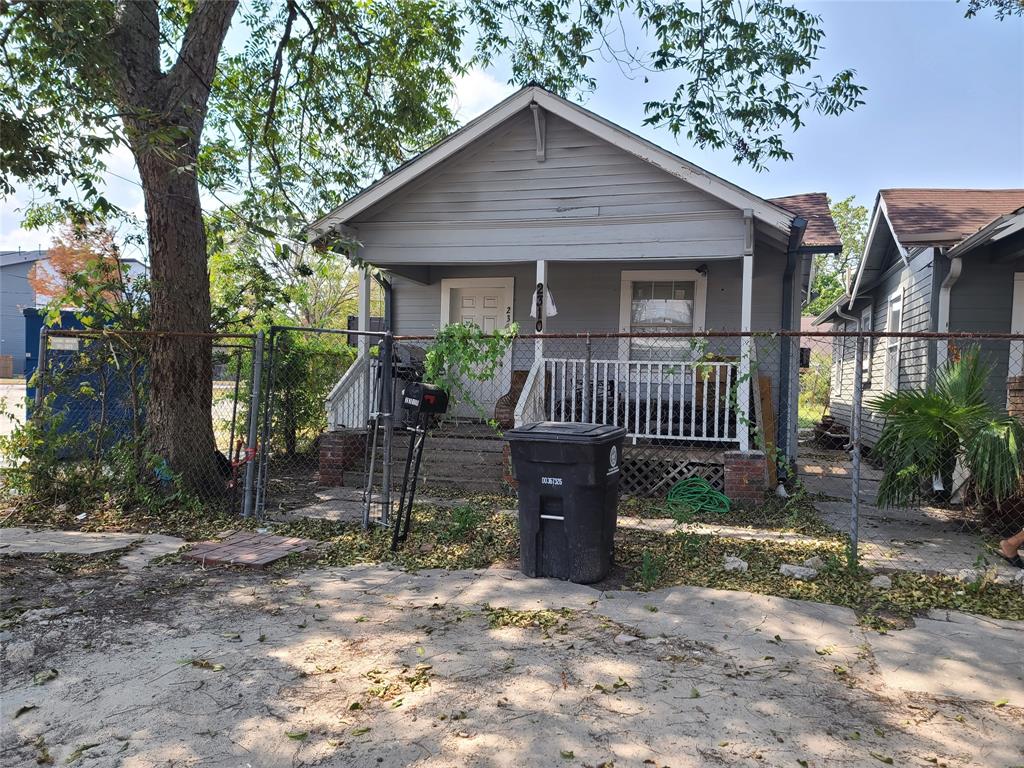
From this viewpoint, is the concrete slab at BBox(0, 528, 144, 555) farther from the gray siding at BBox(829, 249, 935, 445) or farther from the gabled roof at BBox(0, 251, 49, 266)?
the gabled roof at BBox(0, 251, 49, 266)

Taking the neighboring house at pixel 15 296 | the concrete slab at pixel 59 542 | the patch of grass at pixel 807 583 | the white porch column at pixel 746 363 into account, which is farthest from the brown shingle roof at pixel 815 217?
the neighboring house at pixel 15 296

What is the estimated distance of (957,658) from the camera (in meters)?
3.62

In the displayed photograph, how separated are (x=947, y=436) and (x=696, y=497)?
248 centimetres

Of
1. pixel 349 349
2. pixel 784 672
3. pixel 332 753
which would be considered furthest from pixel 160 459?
pixel 784 672

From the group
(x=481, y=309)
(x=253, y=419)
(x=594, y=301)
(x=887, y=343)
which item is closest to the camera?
(x=253, y=419)

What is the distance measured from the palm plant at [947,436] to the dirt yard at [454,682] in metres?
2.41

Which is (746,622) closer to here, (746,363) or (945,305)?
(746,363)

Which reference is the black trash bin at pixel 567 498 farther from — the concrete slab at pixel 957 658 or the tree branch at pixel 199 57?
the tree branch at pixel 199 57

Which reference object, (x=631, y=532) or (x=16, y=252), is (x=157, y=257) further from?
(x=16, y=252)

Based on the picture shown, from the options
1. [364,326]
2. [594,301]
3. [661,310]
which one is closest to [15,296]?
[364,326]

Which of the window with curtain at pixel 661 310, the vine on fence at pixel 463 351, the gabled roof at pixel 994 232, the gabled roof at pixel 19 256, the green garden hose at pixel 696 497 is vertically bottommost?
the green garden hose at pixel 696 497

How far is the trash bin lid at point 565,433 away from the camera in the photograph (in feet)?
15.7

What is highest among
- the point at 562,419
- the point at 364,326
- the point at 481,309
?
the point at 481,309

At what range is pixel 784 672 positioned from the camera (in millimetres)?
3455
